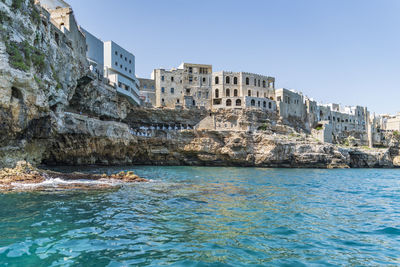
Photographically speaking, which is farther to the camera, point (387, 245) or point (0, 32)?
point (0, 32)

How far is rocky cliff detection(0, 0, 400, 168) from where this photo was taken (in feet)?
62.8

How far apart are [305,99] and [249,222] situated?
6965 cm

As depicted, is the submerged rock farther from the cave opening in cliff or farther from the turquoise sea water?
the cave opening in cliff

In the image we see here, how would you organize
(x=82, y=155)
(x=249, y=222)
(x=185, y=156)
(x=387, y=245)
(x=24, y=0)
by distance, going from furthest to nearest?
(x=185, y=156) → (x=82, y=155) → (x=24, y=0) → (x=249, y=222) → (x=387, y=245)

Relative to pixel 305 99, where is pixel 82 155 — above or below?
below

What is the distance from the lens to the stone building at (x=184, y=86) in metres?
60.8

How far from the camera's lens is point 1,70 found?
17344 mm

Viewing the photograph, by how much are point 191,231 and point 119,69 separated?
4418cm

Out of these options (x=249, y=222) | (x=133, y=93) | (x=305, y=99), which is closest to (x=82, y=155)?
(x=133, y=93)

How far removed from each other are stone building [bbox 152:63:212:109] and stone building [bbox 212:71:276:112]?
201 centimetres

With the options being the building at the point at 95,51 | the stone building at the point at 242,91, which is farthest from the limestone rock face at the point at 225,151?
the stone building at the point at 242,91

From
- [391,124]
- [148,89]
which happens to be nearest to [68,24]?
[148,89]

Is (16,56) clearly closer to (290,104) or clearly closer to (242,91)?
(242,91)

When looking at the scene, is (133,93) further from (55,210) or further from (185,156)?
(55,210)
